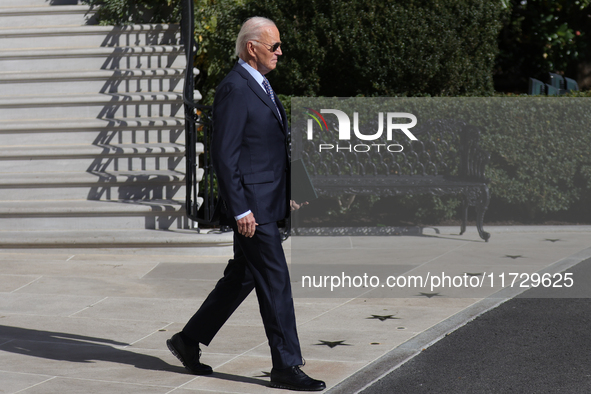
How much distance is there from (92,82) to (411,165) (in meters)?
4.23

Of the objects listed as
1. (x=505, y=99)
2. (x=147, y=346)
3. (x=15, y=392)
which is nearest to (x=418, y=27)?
(x=505, y=99)

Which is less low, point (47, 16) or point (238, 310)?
point (47, 16)

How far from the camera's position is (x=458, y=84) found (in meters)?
10.5

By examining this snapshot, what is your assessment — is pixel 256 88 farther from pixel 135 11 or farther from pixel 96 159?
pixel 135 11

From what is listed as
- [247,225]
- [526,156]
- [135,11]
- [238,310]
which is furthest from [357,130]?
[247,225]

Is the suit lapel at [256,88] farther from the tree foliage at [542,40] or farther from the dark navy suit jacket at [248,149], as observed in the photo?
the tree foliage at [542,40]

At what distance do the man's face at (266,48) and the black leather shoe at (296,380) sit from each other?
1.56 m

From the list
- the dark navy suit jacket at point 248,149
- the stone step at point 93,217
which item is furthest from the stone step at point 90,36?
the dark navy suit jacket at point 248,149

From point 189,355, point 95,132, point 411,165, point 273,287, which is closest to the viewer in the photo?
point 273,287

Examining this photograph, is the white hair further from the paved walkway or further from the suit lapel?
the paved walkway

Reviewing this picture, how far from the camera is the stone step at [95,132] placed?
29.9 ft

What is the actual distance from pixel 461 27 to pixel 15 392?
8.13m

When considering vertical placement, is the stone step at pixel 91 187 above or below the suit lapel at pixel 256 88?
below

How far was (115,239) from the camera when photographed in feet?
25.5
